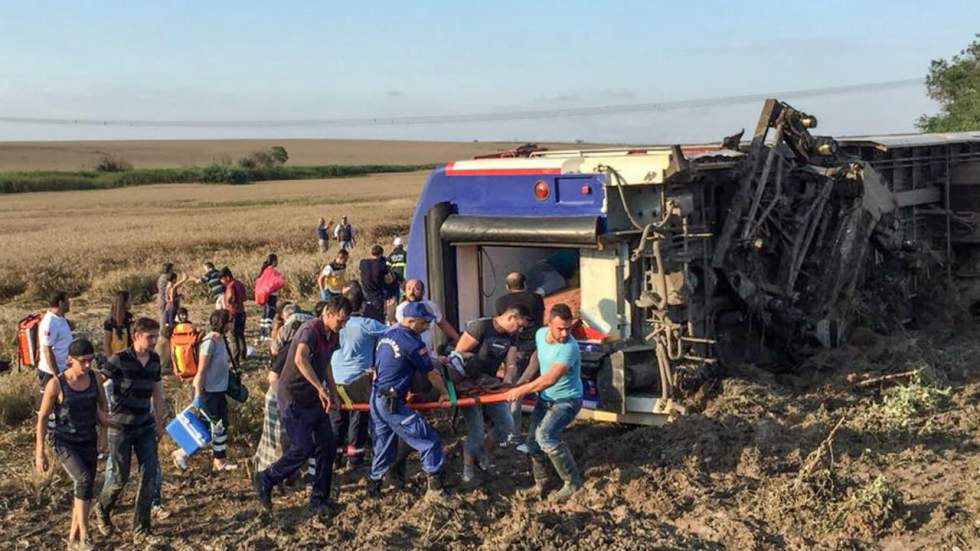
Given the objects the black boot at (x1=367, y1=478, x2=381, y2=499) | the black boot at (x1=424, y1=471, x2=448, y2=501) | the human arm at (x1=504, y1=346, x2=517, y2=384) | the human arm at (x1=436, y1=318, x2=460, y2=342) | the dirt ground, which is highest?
the dirt ground

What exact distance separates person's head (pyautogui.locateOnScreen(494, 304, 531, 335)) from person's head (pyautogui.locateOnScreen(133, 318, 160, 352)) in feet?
8.06

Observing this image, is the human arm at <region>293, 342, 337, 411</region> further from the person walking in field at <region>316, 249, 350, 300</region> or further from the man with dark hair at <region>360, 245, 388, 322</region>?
the person walking in field at <region>316, 249, 350, 300</region>

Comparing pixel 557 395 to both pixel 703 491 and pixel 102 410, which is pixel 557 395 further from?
pixel 102 410

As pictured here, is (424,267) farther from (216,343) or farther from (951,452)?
(951,452)

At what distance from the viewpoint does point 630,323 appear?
7.96 m

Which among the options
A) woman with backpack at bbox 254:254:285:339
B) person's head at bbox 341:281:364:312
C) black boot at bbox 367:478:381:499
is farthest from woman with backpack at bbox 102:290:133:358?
black boot at bbox 367:478:381:499

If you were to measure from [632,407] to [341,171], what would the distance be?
79644 mm

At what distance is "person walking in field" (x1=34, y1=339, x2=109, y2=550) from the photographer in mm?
6273

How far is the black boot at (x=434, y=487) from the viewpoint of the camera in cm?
680

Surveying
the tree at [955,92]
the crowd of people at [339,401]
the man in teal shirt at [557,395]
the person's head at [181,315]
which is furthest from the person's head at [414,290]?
the tree at [955,92]

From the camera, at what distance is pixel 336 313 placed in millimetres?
7035

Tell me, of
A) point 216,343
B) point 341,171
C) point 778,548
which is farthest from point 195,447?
point 341,171

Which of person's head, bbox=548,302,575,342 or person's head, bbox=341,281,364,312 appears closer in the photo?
person's head, bbox=548,302,575,342

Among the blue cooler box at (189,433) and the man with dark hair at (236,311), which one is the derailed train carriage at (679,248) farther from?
the man with dark hair at (236,311)
